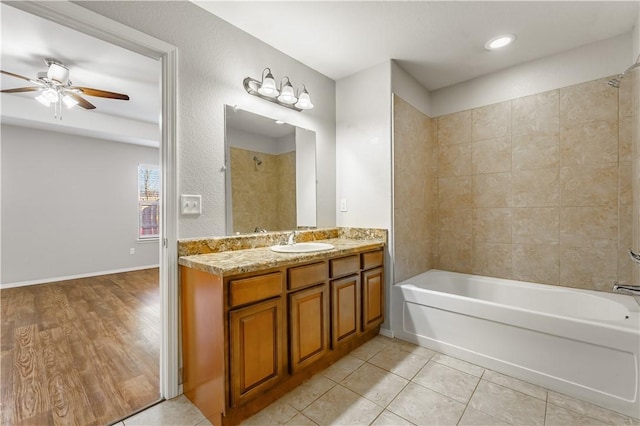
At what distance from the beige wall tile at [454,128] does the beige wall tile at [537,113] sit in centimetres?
40

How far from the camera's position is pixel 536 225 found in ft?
8.08

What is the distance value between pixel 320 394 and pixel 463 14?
262cm

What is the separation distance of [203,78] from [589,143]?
2966 millimetres

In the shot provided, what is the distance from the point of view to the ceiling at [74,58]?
2.15 metres

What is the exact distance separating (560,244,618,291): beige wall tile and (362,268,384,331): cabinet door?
1536 millimetres

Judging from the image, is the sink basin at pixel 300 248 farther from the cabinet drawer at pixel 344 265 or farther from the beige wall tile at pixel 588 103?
the beige wall tile at pixel 588 103

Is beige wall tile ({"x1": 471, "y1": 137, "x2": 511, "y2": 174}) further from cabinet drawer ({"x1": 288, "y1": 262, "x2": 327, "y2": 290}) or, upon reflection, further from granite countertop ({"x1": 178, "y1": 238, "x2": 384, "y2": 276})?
cabinet drawer ({"x1": 288, "y1": 262, "x2": 327, "y2": 290})

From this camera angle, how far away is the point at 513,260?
2592 millimetres

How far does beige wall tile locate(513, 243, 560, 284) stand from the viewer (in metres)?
2.38

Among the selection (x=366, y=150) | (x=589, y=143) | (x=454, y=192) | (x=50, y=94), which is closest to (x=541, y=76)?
(x=589, y=143)

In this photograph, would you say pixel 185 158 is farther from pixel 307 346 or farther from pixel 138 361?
pixel 138 361

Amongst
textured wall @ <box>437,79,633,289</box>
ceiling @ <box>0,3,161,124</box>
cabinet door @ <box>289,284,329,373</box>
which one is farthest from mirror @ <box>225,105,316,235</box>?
textured wall @ <box>437,79,633,289</box>

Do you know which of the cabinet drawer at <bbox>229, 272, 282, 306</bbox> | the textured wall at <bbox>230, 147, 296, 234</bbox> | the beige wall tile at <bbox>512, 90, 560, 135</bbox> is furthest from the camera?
the beige wall tile at <bbox>512, 90, 560, 135</bbox>

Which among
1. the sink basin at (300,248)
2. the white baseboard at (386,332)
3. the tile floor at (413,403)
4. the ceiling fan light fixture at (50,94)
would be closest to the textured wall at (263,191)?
the sink basin at (300,248)
